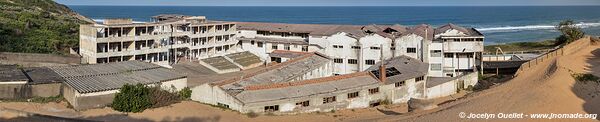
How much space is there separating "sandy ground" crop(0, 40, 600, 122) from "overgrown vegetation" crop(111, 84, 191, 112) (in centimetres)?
38

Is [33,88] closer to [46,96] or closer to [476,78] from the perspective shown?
[46,96]

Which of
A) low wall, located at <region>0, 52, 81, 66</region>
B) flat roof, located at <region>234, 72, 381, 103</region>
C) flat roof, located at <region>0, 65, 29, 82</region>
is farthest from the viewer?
low wall, located at <region>0, 52, 81, 66</region>

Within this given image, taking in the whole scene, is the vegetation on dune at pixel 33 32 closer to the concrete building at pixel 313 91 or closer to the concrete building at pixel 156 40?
the concrete building at pixel 156 40

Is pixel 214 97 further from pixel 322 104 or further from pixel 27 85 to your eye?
pixel 27 85

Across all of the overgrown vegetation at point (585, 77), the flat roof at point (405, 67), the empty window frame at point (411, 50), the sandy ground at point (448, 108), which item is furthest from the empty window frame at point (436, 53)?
the overgrown vegetation at point (585, 77)

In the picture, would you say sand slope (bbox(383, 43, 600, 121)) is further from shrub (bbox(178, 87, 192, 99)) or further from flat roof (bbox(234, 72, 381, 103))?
shrub (bbox(178, 87, 192, 99))

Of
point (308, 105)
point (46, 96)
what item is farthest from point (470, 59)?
point (46, 96)

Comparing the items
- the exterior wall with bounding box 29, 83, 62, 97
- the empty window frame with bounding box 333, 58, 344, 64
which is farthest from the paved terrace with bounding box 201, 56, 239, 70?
the exterior wall with bounding box 29, 83, 62, 97

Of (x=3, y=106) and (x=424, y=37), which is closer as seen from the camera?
(x=3, y=106)

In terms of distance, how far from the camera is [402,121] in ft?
83.4

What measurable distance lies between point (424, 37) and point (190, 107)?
21.6 m

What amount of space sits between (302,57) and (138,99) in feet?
60.5

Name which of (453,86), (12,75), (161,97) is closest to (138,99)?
(161,97)

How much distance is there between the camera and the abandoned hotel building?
33469 millimetres
